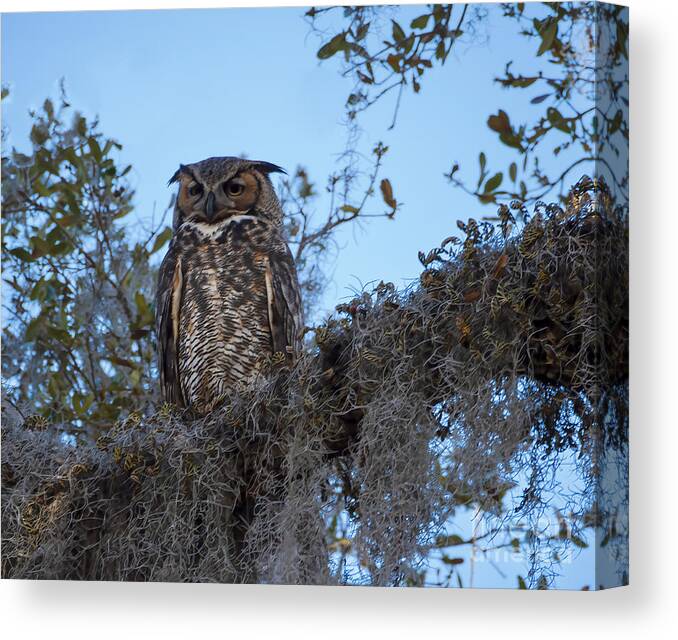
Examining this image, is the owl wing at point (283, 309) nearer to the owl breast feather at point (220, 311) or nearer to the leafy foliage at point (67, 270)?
the owl breast feather at point (220, 311)

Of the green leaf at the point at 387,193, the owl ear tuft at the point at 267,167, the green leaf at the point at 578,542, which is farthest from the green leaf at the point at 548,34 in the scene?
the green leaf at the point at 578,542

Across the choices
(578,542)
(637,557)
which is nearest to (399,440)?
(578,542)

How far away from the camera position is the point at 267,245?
269 cm

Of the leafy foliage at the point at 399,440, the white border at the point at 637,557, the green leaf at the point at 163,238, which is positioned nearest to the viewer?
the leafy foliage at the point at 399,440

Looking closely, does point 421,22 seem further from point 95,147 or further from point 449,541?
point 449,541

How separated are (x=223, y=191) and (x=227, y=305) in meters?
0.29

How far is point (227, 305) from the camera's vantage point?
8.61 ft

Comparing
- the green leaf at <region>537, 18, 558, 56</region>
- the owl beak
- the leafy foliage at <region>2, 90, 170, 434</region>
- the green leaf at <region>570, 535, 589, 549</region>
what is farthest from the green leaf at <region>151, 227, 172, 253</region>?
the green leaf at <region>570, 535, 589, 549</region>

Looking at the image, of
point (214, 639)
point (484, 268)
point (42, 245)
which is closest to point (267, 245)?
point (42, 245)

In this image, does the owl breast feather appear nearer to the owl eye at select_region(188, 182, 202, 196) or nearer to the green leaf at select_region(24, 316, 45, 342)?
the owl eye at select_region(188, 182, 202, 196)

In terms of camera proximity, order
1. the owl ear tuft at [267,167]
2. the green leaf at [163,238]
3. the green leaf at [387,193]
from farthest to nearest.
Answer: the green leaf at [163,238], the owl ear tuft at [267,167], the green leaf at [387,193]

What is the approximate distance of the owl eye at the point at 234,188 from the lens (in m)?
2.65

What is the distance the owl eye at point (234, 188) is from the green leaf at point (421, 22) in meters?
0.59

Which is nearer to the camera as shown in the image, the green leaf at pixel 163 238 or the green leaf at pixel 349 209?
the green leaf at pixel 349 209
